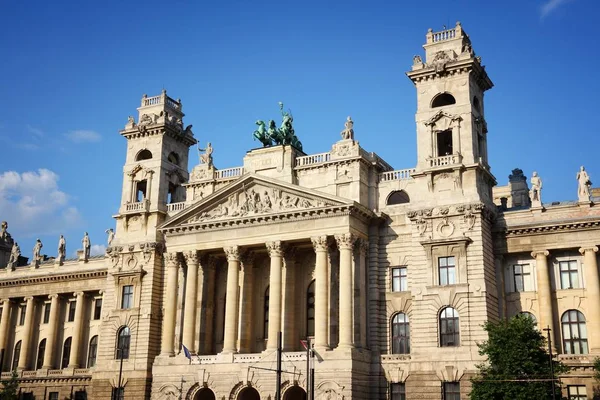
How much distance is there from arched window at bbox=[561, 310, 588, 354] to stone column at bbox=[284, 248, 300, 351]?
19193 mm

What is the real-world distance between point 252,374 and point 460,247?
17.2 m

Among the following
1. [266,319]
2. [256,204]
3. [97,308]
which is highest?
[256,204]

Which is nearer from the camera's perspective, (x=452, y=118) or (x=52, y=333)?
(x=452, y=118)

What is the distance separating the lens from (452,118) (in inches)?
2226

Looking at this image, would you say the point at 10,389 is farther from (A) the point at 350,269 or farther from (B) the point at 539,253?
(B) the point at 539,253

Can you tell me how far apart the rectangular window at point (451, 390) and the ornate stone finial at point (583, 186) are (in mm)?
15695

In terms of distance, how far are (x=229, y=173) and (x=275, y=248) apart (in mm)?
9903

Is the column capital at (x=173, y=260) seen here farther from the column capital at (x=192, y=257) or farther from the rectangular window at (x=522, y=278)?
the rectangular window at (x=522, y=278)

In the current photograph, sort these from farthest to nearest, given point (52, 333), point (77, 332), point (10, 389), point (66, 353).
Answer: point (52, 333), point (66, 353), point (77, 332), point (10, 389)

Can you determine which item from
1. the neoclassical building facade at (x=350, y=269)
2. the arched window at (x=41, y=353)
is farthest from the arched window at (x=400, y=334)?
the arched window at (x=41, y=353)

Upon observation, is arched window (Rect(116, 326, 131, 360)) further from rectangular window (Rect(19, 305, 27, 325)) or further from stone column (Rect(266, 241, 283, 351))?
rectangular window (Rect(19, 305, 27, 325))

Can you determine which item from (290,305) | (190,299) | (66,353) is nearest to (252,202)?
(290,305)

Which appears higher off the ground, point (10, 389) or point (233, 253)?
point (233, 253)

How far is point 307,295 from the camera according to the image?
59.0 m
